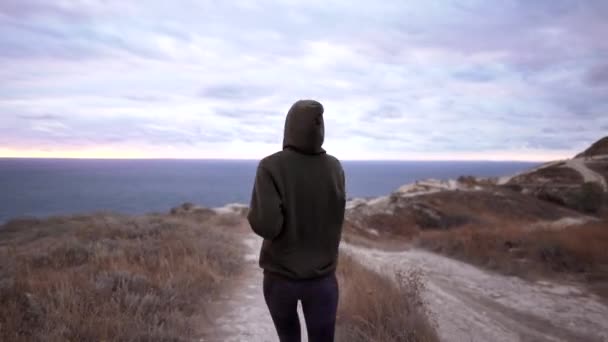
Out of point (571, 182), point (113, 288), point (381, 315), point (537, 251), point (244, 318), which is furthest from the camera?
point (571, 182)

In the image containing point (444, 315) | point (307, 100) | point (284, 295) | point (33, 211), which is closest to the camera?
point (284, 295)

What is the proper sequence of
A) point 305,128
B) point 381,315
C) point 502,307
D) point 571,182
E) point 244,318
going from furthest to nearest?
point 571,182
point 502,307
point 244,318
point 381,315
point 305,128

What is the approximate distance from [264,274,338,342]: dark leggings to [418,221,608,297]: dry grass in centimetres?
1274

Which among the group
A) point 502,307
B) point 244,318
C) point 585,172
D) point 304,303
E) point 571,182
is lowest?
point 502,307

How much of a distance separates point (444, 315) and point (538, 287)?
6586 millimetres

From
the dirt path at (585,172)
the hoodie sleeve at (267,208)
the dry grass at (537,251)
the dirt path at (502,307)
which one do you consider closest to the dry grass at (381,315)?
the dirt path at (502,307)

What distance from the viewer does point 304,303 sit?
2.87 m

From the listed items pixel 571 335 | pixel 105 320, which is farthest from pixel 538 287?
pixel 105 320

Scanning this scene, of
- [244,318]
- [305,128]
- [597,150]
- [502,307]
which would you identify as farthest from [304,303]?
[597,150]

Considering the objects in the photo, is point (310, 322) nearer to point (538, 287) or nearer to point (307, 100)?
point (307, 100)

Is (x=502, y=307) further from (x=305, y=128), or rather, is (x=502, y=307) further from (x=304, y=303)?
(x=305, y=128)

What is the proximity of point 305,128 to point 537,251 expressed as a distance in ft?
50.0

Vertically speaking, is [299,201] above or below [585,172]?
below

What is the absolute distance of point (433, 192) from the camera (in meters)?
27.8
